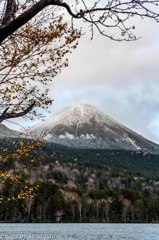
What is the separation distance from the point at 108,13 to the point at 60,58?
23.0ft

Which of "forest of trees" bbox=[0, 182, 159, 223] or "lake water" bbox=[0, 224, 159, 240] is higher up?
"forest of trees" bbox=[0, 182, 159, 223]

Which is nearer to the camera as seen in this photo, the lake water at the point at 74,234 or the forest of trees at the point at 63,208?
the lake water at the point at 74,234

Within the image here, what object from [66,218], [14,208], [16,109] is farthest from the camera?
[66,218]

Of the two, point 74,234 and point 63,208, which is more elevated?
point 63,208

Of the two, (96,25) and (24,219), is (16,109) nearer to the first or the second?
(96,25)

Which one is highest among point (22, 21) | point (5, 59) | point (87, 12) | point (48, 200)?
point (48, 200)

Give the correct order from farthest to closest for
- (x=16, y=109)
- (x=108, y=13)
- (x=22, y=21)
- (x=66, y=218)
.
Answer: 1. (x=66, y=218)
2. (x=16, y=109)
3. (x=108, y=13)
4. (x=22, y=21)

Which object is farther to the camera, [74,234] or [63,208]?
[63,208]

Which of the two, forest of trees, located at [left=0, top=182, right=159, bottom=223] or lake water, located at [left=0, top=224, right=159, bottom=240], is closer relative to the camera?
lake water, located at [left=0, top=224, right=159, bottom=240]

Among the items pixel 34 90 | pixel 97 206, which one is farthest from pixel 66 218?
pixel 34 90

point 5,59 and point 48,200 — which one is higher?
point 48,200

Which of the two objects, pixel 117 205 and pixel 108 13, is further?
pixel 117 205

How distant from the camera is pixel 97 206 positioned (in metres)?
191

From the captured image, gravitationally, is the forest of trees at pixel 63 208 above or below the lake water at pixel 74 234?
above
